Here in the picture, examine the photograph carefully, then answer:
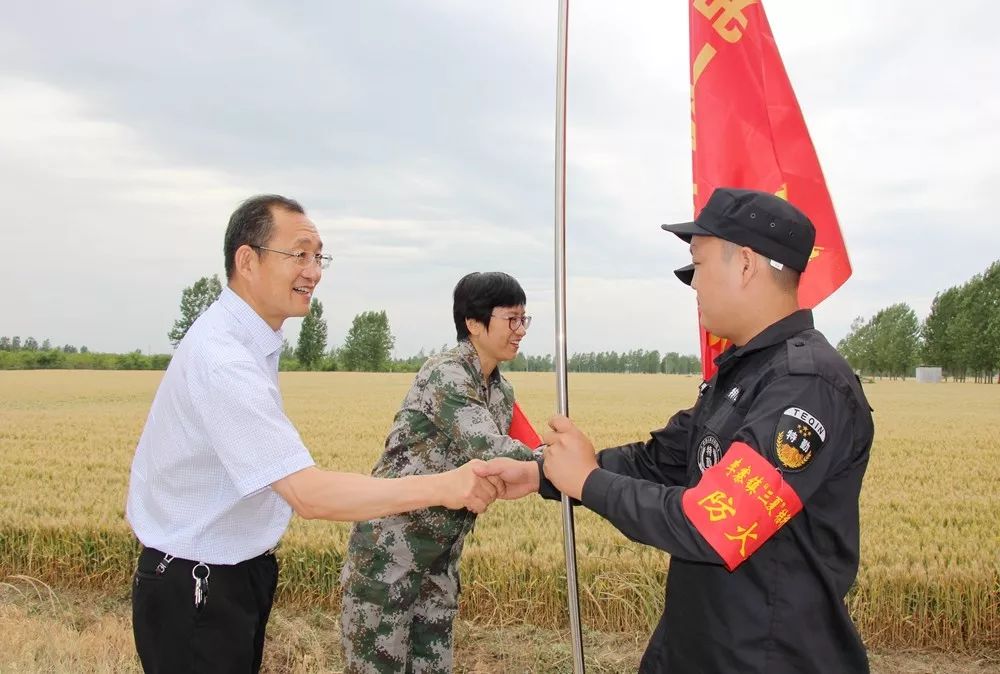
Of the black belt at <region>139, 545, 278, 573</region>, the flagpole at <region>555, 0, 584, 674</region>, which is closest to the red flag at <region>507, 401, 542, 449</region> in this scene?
the flagpole at <region>555, 0, 584, 674</region>

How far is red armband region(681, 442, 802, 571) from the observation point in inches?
74.4

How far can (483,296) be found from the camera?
3707mm

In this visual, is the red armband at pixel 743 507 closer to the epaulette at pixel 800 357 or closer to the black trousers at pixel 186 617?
the epaulette at pixel 800 357

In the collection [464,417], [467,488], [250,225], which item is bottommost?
[467,488]

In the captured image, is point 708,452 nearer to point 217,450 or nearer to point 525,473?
point 525,473

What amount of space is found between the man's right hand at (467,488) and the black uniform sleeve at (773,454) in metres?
0.81

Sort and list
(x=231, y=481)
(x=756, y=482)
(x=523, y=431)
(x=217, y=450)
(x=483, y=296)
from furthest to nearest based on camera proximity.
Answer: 1. (x=523, y=431)
2. (x=483, y=296)
3. (x=231, y=481)
4. (x=217, y=450)
5. (x=756, y=482)

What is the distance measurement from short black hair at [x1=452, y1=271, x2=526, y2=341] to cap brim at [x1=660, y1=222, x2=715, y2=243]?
56.5 inches

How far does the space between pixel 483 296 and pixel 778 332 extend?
175 cm

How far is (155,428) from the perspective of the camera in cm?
248

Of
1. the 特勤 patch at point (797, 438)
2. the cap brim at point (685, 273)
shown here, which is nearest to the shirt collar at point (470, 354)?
the cap brim at point (685, 273)

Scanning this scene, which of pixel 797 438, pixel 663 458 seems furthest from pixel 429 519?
pixel 797 438

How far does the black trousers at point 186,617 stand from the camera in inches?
96.3

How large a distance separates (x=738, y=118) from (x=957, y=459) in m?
11.1
